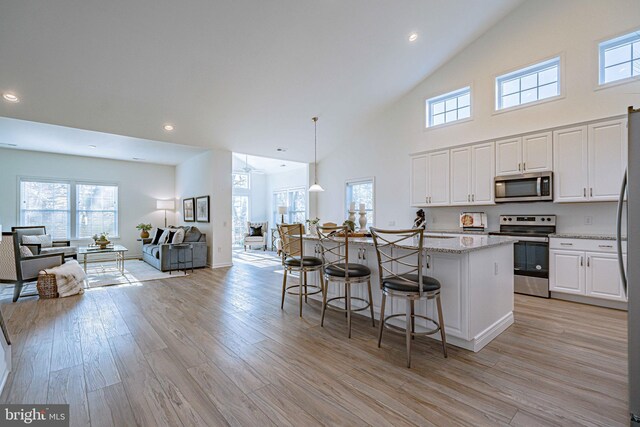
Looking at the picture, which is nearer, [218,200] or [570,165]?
[570,165]

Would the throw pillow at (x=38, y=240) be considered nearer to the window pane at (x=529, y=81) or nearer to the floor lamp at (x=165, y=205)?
the floor lamp at (x=165, y=205)

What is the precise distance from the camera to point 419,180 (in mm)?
5656

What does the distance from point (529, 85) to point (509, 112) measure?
494 mm

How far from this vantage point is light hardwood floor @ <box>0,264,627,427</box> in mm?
1741

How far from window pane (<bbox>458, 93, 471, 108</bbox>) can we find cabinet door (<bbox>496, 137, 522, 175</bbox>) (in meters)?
1.09

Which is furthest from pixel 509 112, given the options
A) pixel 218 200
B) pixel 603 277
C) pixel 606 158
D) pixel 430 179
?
pixel 218 200

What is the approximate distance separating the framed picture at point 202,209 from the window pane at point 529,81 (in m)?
6.50

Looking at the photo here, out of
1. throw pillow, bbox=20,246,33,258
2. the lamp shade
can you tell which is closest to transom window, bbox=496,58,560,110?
throw pillow, bbox=20,246,33,258

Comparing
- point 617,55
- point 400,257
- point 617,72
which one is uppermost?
point 617,55

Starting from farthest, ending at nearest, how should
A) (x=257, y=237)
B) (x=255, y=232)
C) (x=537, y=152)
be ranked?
(x=255, y=232) < (x=257, y=237) < (x=537, y=152)

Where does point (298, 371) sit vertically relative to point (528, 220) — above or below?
below

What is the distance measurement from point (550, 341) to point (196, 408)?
3.07 metres

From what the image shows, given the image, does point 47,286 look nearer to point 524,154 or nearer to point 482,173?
point 482,173

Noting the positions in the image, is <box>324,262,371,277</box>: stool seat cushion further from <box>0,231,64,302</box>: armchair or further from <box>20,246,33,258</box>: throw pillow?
<box>20,246,33,258</box>: throw pillow
